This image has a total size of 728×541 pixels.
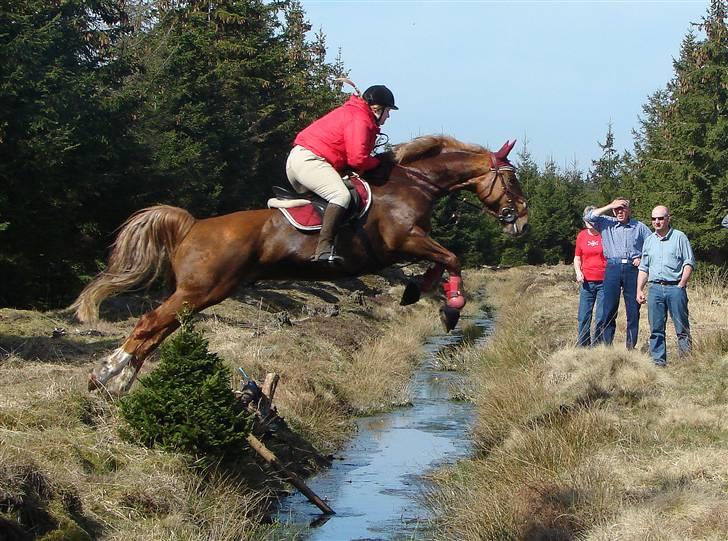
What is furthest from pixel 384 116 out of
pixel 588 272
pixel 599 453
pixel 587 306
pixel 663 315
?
pixel 587 306

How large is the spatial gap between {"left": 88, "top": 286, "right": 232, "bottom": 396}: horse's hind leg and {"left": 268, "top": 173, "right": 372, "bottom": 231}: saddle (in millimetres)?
1100

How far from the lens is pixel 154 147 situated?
2617 centimetres

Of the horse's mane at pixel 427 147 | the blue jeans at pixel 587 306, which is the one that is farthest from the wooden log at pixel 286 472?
the blue jeans at pixel 587 306

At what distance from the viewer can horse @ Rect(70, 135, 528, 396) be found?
34.6 ft

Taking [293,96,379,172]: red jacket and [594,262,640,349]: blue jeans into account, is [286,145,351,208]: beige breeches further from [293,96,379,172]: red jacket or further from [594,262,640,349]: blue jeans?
[594,262,640,349]: blue jeans

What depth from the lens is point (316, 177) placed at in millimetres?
10578

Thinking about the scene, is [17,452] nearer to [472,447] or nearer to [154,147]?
[472,447]

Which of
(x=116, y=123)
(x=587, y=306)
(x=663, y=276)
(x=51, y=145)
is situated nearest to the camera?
(x=663, y=276)

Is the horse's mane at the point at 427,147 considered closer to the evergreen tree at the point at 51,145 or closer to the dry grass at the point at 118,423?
the dry grass at the point at 118,423

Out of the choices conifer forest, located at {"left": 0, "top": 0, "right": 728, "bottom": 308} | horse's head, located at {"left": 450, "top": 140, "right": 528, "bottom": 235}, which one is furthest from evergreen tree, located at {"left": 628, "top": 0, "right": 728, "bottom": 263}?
horse's head, located at {"left": 450, "top": 140, "right": 528, "bottom": 235}

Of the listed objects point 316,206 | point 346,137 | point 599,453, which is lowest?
point 599,453

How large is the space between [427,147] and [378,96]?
41.1 inches

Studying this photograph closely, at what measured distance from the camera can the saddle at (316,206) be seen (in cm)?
1052

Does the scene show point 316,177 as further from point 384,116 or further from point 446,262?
point 446,262
